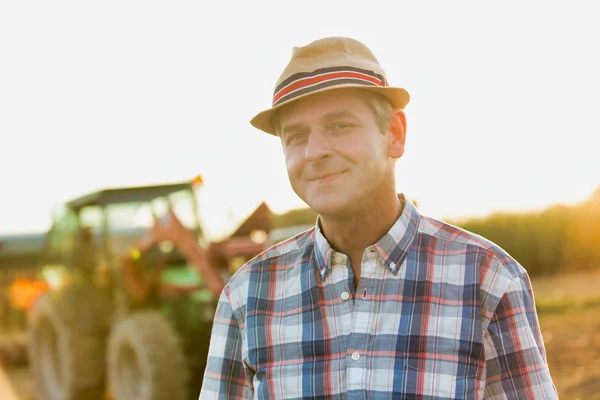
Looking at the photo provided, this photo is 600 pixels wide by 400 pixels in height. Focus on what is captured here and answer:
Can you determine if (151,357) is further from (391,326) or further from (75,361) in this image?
(391,326)

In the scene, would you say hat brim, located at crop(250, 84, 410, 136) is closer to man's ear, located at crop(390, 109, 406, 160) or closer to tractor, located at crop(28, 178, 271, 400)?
man's ear, located at crop(390, 109, 406, 160)

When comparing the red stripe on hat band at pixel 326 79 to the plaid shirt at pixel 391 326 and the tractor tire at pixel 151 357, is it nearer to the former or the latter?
the plaid shirt at pixel 391 326

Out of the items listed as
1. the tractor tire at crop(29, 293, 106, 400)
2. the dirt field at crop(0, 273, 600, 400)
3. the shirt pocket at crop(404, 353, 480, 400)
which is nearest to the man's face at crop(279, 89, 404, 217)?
the shirt pocket at crop(404, 353, 480, 400)

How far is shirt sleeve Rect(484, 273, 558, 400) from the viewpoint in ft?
4.87

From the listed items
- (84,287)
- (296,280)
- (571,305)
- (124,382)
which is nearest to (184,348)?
(124,382)

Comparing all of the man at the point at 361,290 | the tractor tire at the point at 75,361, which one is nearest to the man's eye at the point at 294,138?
the man at the point at 361,290

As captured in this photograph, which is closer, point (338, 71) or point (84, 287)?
point (338, 71)

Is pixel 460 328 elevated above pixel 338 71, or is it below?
below

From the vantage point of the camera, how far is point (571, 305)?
12000 millimetres

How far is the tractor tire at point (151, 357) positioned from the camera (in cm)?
500

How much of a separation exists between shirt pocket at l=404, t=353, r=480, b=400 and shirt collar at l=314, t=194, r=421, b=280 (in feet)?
0.65

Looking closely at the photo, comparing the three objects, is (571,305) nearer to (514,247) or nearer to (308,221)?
(308,221)

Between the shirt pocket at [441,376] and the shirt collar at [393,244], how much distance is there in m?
0.20

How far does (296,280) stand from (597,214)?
19.3 metres
